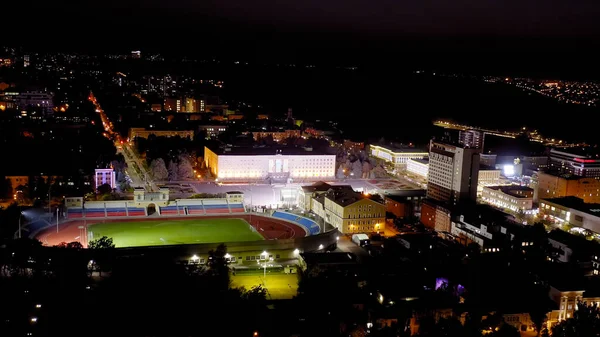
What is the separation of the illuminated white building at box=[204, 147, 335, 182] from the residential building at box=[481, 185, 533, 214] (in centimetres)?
484

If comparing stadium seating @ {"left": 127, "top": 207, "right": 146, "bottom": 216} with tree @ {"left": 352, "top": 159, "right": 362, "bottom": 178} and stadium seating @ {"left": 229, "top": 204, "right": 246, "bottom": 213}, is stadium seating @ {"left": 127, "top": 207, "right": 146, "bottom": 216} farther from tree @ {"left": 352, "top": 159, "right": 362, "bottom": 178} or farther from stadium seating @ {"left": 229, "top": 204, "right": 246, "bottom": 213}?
tree @ {"left": 352, "top": 159, "right": 362, "bottom": 178}

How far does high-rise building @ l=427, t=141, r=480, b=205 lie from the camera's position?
42.7ft

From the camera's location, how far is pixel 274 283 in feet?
29.0

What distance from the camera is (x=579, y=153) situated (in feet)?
62.9

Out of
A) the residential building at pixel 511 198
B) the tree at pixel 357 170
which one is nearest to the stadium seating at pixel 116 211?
the tree at pixel 357 170

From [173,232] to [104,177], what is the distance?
4292 mm

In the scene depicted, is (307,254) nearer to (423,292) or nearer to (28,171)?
(423,292)

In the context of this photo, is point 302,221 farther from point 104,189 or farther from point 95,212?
point 104,189

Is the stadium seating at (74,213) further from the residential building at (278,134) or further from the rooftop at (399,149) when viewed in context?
the residential building at (278,134)

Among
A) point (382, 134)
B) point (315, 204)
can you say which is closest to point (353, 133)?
point (382, 134)

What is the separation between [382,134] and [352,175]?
13.8 metres

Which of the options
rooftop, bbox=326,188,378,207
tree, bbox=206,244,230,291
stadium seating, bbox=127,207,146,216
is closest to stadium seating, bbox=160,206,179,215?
stadium seating, bbox=127,207,146,216

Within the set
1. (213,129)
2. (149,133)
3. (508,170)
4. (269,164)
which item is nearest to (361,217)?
(269,164)

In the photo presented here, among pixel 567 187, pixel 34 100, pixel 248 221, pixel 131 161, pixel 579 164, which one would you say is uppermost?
pixel 34 100
